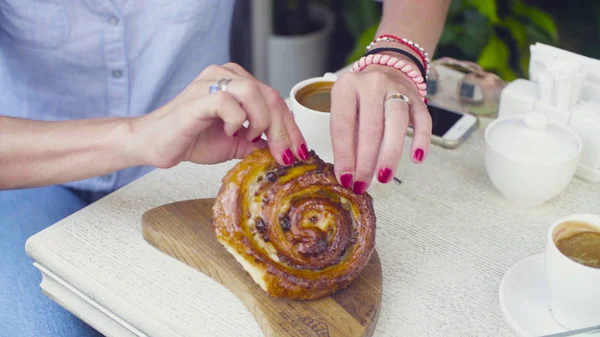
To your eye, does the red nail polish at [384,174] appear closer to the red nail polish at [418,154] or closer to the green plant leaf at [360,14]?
the red nail polish at [418,154]

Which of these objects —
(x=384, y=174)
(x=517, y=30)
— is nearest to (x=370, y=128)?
(x=384, y=174)

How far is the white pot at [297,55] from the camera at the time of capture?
8.99ft

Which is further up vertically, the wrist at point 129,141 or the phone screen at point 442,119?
the wrist at point 129,141

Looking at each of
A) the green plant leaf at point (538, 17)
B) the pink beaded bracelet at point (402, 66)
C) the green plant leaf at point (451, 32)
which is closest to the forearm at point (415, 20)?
the pink beaded bracelet at point (402, 66)

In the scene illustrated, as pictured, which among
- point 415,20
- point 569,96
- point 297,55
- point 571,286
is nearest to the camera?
point 571,286

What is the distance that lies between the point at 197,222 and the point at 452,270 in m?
0.41

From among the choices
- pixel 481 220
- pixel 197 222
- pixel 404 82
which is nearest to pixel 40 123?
pixel 197 222

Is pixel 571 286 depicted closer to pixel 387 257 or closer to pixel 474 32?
pixel 387 257

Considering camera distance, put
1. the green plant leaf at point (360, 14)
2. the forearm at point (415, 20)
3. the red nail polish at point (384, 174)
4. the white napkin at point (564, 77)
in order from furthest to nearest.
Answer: the green plant leaf at point (360, 14) → the forearm at point (415, 20) → the white napkin at point (564, 77) → the red nail polish at point (384, 174)

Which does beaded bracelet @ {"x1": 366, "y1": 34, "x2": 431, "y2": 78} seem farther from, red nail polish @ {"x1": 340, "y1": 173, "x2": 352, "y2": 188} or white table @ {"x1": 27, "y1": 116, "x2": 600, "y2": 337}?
red nail polish @ {"x1": 340, "y1": 173, "x2": 352, "y2": 188}

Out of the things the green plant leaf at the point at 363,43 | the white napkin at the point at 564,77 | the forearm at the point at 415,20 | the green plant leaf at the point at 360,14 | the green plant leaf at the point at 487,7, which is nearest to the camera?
the white napkin at the point at 564,77

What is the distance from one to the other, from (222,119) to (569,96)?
664 mm

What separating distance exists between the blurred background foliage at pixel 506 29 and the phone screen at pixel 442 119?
1123 millimetres

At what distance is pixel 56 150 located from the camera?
985 millimetres
